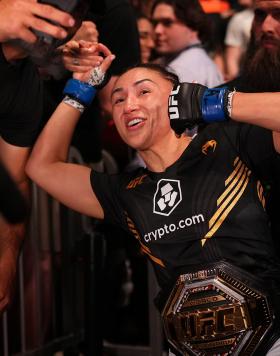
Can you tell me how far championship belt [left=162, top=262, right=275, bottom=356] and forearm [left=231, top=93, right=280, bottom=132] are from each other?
57 cm

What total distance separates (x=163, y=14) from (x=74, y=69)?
172 centimetres

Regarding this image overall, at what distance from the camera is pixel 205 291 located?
10.3 ft

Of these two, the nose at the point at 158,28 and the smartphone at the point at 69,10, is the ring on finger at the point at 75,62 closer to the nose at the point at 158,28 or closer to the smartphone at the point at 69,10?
the smartphone at the point at 69,10

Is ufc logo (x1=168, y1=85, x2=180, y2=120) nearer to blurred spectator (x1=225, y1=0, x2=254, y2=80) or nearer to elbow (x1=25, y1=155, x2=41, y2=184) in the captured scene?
elbow (x1=25, y1=155, x2=41, y2=184)

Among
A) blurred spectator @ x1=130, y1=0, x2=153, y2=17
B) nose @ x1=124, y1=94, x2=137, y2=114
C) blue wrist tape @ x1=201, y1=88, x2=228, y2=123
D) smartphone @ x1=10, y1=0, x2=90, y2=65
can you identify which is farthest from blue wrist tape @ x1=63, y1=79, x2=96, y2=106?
blurred spectator @ x1=130, y1=0, x2=153, y2=17

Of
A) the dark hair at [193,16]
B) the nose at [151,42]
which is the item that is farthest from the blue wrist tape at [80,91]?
the nose at [151,42]

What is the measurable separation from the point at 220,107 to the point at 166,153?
19.7 inches

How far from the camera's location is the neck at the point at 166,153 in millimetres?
3373

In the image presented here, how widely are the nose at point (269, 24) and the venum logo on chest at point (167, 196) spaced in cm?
109

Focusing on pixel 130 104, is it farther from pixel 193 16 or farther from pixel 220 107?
pixel 193 16

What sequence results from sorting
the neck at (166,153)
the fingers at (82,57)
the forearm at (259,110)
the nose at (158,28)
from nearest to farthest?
1. the forearm at (259,110)
2. the neck at (166,153)
3. the fingers at (82,57)
4. the nose at (158,28)

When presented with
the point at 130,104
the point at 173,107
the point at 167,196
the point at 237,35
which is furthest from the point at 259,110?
the point at 237,35

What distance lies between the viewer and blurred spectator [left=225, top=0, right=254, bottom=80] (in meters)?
6.32

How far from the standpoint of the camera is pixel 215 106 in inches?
116
